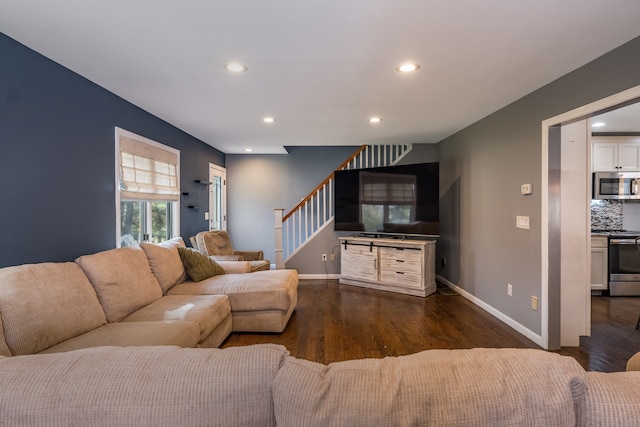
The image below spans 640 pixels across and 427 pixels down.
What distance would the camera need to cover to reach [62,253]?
7.63ft

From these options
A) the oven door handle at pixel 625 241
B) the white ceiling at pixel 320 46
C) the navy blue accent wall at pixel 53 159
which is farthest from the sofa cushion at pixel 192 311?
the oven door handle at pixel 625 241

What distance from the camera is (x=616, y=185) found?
14.3 feet

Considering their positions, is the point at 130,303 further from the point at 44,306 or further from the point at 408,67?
the point at 408,67

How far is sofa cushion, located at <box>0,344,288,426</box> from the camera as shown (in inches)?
25.1

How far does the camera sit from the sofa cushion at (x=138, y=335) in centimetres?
177

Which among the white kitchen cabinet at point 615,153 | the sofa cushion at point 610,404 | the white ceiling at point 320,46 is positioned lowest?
the sofa cushion at point 610,404

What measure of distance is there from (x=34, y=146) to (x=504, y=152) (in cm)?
412

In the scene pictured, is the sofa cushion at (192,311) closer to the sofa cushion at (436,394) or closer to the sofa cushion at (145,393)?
the sofa cushion at (145,393)

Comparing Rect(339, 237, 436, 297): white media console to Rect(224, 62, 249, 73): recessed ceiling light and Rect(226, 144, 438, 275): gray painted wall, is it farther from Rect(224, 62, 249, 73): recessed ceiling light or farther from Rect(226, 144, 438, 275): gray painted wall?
Rect(224, 62, 249, 73): recessed ceiling light

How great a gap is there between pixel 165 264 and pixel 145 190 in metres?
0.98

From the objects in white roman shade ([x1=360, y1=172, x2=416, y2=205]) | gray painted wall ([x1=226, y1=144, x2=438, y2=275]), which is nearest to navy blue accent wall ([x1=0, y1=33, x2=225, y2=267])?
gray painted wall ([x1=226, y1=144, x2=438, y2=275])

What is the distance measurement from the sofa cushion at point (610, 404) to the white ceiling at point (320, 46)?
1.72 m

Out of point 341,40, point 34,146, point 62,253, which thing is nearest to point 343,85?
point 341,40

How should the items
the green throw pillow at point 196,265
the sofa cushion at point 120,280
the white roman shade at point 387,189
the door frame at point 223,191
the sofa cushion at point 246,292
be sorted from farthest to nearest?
the door frame at point 223,191 < the white roman shade at point 387,189 < the green throw pillow at point 196,265 < the sofa cushion at point 246,292 < the sofa cushion at point 120,280
